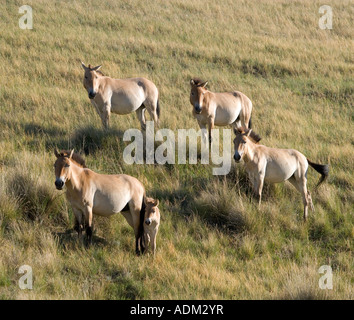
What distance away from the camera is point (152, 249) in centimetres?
853

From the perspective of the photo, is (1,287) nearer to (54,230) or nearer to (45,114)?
(54,230)

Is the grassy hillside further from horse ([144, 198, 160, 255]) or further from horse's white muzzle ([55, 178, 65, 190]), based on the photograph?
horse's white muzzle ([55, 178, 65, 190])

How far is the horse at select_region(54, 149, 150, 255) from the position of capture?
8.16m

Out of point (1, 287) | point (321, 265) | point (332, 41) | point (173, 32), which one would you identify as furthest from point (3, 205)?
point (332, 41)

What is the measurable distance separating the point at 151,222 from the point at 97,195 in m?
0.89

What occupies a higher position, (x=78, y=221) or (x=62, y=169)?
(x=62, y=169)

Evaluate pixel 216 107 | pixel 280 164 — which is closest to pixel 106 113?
pixel 216 107

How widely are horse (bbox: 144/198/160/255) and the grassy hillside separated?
0.78ft

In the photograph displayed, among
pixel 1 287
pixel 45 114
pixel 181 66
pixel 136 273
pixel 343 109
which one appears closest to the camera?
pixel 1 287

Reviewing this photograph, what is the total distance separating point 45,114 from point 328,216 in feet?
23.1

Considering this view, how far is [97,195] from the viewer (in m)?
8.36

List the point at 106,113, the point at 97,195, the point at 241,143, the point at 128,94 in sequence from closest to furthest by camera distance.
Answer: the point at 97,195
the point at 241,143
the point at 106,113
the point at 128,94

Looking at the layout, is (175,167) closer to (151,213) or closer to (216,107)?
(216,107)

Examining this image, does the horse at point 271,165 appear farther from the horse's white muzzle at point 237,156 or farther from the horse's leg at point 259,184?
the horse's white muzzle at point 237,156
